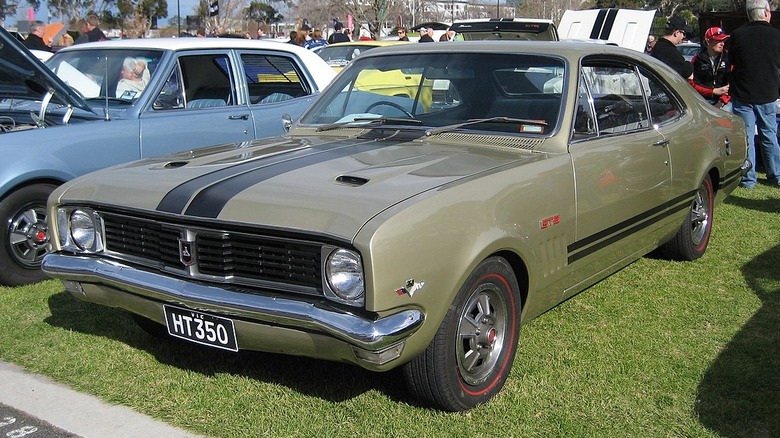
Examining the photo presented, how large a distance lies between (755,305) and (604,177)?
146cm

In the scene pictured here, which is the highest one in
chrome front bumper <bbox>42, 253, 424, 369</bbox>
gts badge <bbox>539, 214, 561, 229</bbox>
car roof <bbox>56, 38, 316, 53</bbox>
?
car roof <bbox>56, 38, 316, 53</bbox>

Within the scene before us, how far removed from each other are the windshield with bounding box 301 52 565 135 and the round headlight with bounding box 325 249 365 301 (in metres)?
1.48

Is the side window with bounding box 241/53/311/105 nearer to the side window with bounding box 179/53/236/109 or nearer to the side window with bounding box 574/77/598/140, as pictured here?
the side window with bounding box 179/53/236/109

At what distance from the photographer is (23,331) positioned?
4.71 m

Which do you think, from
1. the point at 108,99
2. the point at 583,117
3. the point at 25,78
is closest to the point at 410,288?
the point at 583,117

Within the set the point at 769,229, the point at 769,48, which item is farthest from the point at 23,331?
the point at 769,48

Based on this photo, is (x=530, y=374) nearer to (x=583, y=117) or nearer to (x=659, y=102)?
(x=583, y=117)

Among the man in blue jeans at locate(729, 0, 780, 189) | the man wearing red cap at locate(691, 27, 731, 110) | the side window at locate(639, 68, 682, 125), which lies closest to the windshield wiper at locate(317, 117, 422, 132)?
the side window at locate(639, 68, 682, 125)

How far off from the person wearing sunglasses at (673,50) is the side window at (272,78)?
15.1ft

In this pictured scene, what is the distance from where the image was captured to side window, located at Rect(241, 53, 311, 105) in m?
7.14

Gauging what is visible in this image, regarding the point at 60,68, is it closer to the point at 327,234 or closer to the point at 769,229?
the point at 327,234

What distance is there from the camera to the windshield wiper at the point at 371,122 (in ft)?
15.3

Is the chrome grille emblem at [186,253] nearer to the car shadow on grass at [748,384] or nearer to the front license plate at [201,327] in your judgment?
the front license plate at [201,327]

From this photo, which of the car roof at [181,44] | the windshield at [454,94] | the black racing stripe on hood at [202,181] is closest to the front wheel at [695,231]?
the windshield at [454,94]
